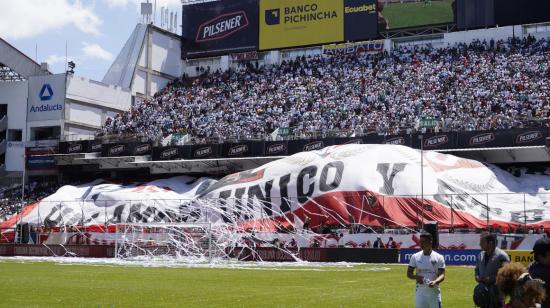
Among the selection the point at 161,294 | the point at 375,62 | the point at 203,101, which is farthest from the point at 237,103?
the point at 161,294

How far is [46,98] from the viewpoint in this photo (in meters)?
78.4

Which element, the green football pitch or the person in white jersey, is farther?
the green football pitch

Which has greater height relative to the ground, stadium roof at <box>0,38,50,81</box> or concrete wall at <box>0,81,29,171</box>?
stadium roof at <box>0,38,50,81</box>

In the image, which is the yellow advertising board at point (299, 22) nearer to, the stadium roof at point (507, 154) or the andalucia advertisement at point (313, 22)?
the andalucia advertisement at point (313, 22)

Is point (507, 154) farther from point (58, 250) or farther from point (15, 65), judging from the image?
point (15, 65)

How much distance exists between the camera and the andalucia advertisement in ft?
251

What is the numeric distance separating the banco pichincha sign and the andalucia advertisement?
856 inches

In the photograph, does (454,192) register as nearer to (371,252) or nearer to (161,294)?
(371,252)

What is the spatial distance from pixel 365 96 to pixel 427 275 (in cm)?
5489

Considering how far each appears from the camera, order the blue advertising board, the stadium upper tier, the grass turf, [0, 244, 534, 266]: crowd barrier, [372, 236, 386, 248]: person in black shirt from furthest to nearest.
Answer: the grass turf, the stadium upper tier, [372, 236, 386, 248]: person in black shirt, [0, 244, 534, 266]: crowd barrier, the blue advertising board

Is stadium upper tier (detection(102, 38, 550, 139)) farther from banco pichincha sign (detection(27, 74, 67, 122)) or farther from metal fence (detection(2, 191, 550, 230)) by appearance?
metal fence (detection(2, 191, 550, 230))

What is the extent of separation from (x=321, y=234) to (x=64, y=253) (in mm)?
16442

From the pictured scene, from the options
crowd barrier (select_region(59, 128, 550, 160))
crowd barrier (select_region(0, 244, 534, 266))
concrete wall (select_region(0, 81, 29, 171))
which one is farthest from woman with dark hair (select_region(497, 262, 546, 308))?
concrete wall (select_region(0, 81, 29, 171))

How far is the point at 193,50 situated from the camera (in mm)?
88812
